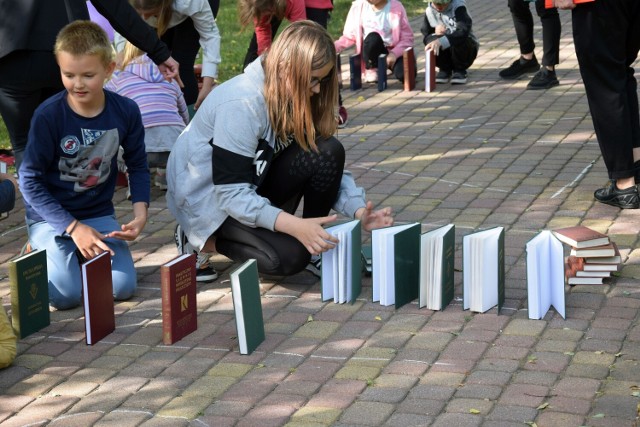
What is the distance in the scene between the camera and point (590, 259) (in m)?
4.95

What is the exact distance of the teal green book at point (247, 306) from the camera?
4168 mm

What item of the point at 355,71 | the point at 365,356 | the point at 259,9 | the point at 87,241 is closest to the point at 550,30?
the point at 355,71

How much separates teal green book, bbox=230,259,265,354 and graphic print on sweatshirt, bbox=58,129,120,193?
1138 millimetres

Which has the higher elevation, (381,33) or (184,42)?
(184,42)

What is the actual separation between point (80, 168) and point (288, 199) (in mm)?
994

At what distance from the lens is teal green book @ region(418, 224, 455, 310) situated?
457cm

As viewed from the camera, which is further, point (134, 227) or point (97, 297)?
point (134, 227)

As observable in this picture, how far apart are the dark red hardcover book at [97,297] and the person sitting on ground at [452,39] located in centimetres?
580

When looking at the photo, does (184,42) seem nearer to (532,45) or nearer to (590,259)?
(590,259)

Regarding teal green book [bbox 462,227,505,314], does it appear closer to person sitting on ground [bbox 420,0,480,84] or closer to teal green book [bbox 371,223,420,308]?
teal green book [bbox 371,223,420,308]

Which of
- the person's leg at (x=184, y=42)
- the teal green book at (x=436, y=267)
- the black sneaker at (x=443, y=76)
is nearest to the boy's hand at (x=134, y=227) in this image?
the teal green book at (x=436, y=267)

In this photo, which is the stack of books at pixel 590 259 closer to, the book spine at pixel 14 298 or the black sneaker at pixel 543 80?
the book spine at pixel 14 298

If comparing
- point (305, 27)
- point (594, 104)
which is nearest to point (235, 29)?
point (594, 104)

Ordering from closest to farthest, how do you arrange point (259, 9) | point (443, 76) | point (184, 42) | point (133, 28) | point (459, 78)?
point (133, 28)
point (184, 42)
point (259, 9)
point (459, 78)
point (443, 76)
